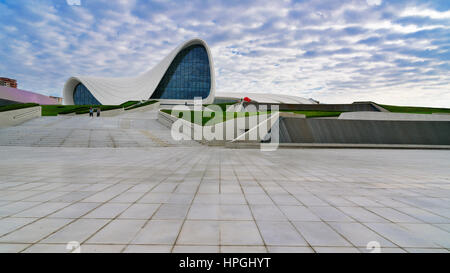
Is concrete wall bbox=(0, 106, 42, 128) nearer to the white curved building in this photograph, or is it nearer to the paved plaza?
the paved plaza

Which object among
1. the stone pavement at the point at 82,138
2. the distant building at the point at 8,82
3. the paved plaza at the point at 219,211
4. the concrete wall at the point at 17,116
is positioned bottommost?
the paved plaza at the point at 219,211

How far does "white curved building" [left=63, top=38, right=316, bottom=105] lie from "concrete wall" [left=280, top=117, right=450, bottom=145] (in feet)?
129

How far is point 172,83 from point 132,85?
10336mm

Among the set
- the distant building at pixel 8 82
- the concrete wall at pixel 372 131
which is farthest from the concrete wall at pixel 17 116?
the distant building at pixel 8 82

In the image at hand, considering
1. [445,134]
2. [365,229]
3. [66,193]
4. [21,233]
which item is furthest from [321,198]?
[445,134]

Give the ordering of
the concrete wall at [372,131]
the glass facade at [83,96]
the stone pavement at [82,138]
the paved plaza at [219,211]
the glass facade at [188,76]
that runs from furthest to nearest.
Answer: the glass facade at [83,96] < the glass facade at [188,76] < the concrete wall at [372,131] < the stone pavement at [82,138] < the paved plaza at [219,211]

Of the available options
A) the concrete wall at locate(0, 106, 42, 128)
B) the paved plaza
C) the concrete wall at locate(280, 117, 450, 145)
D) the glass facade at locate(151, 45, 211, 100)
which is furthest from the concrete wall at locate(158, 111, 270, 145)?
the glass facade at locate(151, 45, 211, 100)

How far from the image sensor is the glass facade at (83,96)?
54.1 metres

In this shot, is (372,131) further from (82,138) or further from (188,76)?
(188,76)

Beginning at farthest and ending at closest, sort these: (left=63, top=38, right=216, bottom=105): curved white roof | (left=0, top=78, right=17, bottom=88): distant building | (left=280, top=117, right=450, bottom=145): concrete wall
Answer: (left=0, top=78, right=17, bottom=88): distant building
(left=63, top=38, right=216, bottom=105): curved white roof
(left=280, top=117, right=450, bottom=145): concrete wall

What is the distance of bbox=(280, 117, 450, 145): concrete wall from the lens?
1564 cm

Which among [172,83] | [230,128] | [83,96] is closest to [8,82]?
[83,96]

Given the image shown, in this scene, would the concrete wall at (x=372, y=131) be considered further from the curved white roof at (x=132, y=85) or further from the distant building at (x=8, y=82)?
the distant building at (x=8, y=82)

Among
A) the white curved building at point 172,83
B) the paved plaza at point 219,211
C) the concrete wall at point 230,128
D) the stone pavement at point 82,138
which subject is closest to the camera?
the paved plaza at point 219,211
